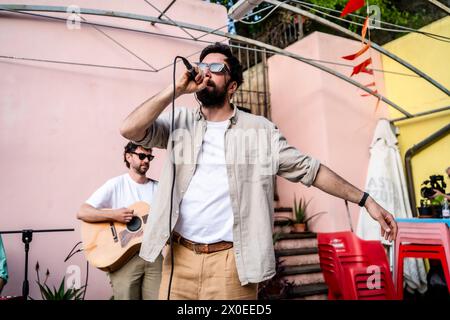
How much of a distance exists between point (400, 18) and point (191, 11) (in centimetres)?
449

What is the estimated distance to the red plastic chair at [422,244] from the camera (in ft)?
9.18

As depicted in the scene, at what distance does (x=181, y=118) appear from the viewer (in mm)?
1652

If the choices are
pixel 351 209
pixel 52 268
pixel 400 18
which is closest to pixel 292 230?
pixel 351 209

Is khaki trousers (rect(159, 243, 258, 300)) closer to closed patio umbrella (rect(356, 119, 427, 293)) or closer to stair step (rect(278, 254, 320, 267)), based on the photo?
stair step (rect(278, 254, 320, 267))

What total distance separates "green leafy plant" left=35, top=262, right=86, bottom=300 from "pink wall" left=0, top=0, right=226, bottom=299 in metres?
0.06

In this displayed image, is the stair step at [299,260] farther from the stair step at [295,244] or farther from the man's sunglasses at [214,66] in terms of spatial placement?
the man's sunglasses at [214,66]

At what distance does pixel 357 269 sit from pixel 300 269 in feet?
3.95

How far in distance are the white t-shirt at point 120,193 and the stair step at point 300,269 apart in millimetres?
2037

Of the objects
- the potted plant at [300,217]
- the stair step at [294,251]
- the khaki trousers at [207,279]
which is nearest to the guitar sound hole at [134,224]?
the khaki trousers at [207,279]

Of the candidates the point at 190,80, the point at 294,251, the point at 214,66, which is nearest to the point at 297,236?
the point at 294,251

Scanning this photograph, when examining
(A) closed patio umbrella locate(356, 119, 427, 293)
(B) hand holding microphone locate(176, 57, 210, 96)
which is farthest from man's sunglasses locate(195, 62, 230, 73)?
(A) closed patio umbrella locate(356, 119, 427, 293)

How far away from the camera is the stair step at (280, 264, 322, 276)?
4129 millimetres

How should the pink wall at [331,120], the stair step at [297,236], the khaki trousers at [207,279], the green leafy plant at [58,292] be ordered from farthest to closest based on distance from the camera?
the pink wall at [331,120]
the stair step at [297,236]
the green leafy plant at [58,292]
the khaki trousers at [207,279]
